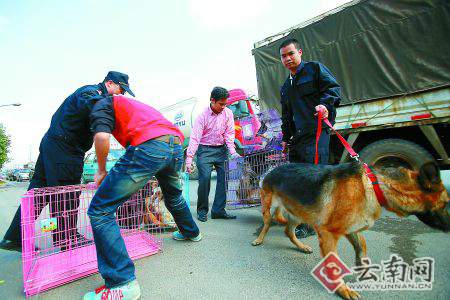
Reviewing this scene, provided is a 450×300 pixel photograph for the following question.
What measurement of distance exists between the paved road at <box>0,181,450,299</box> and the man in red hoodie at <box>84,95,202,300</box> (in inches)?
12.3

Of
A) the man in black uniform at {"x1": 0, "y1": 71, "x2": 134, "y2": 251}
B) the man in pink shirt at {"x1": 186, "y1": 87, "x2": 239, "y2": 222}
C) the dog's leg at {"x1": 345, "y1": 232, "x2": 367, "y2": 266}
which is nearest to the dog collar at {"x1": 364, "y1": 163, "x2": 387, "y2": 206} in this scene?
the dog's leg at {"x1": 345, "y1": 232, "x2": 367, "y2": 266}

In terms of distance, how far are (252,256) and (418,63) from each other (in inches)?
166

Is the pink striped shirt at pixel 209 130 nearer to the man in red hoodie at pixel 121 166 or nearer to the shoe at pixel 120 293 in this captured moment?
the man in red hoodie at pixel 121 166

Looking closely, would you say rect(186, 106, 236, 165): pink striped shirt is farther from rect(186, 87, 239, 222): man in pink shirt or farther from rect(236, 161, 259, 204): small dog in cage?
rect(236, 161, 259, 204): small dog in cage

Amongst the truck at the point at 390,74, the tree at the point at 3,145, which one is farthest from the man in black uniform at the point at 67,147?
the tree at the point at 3,145

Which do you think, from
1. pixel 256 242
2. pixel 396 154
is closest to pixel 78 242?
pixel 256 242

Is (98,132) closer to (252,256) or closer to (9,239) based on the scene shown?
(9,239)

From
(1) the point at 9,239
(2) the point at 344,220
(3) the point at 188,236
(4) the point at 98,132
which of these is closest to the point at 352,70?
(2) the point at 344,220

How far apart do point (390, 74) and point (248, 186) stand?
3.22 m

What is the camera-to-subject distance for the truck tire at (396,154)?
4047 mm

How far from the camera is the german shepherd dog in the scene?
1844mm

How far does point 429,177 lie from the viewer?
5.86 ft

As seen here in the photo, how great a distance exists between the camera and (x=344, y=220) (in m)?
1.93

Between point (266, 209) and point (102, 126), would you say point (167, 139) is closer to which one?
point (102, 126)
